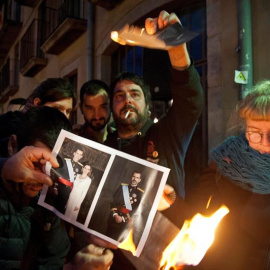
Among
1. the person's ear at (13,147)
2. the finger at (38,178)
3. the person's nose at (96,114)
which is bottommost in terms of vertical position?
the finger at (38,178)

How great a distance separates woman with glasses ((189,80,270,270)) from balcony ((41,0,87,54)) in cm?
641

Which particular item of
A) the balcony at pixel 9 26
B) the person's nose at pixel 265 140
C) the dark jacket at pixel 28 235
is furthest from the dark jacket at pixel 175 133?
the balcony at pixel 9 26

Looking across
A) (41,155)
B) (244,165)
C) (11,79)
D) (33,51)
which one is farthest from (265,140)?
(11,79)

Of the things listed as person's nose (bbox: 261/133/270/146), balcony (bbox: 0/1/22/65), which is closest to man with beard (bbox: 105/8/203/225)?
person's nose (bbox: 261/133/270/146)

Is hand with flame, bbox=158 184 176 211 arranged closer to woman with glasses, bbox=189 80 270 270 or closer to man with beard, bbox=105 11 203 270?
man with beard, bbox=105 11 203 270

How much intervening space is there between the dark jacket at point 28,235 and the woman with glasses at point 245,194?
0.78 metres

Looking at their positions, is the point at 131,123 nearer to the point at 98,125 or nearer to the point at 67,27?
the point at 98,125

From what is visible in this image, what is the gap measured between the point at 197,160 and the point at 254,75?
5.13 ft

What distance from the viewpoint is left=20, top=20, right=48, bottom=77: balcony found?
1035 cm

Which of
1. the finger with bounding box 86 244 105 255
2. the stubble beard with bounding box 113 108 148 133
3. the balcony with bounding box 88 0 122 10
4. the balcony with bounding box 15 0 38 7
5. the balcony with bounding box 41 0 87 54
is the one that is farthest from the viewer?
the balcony with bounding box 15 0 38 7

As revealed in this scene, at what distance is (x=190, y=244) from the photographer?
54.4 inches

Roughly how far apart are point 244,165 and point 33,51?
35.1ft

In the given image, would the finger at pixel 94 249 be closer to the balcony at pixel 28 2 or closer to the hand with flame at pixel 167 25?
the hand with flame at pixel 167 25

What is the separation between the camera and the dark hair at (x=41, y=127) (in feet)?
4.59
